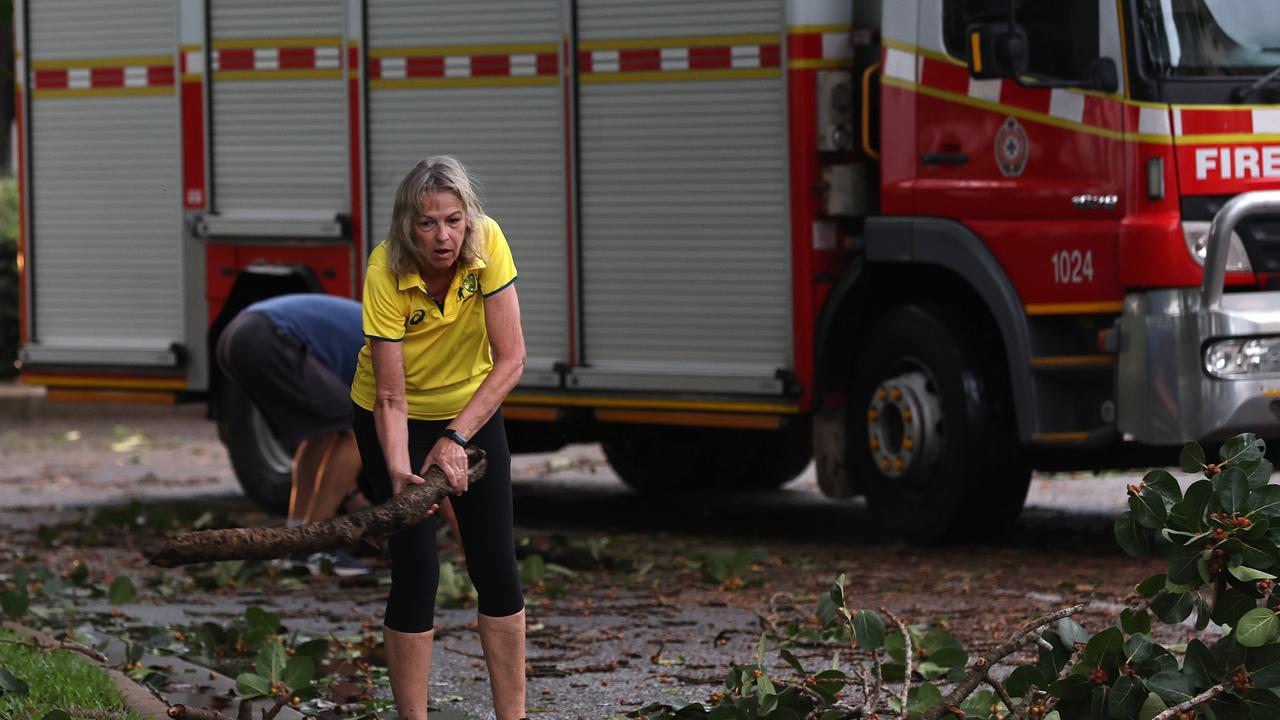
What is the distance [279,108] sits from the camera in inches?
455

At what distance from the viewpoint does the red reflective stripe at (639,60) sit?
1019 centimetres

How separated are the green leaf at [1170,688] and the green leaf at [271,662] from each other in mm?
2442

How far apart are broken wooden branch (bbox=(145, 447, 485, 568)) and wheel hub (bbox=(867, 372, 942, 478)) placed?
4438 millimetres

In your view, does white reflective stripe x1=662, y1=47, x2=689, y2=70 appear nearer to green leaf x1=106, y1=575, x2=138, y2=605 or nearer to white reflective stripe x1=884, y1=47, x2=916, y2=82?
white reflective stripe x1=884, y1=47, x2=916, y2=82

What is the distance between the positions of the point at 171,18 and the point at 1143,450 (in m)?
5.75

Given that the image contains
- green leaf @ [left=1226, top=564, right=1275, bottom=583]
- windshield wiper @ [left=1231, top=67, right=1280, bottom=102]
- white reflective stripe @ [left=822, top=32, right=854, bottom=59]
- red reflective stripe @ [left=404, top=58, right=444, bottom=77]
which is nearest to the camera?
green leaf @ [left=1226, top=564, right=1275, bottom=583]

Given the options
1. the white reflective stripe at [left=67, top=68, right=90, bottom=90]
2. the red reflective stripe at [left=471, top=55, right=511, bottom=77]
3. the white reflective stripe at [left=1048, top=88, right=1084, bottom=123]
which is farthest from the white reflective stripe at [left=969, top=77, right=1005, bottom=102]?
the white reflective stripe at [left=67, top=68, right=90, bottom=90]

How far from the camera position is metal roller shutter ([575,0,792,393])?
9867mm

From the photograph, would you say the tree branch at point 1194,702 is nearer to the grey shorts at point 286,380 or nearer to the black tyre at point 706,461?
the grey shorts at point 286,380

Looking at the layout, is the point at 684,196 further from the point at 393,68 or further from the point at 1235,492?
the point at 1235,492

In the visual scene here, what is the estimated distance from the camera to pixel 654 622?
25.6 ft

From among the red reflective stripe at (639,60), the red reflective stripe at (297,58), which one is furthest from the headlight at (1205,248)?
the red reflective stripe at (297,58)

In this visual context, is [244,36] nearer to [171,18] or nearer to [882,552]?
[171,18]

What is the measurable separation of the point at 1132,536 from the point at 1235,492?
0.27 metres
